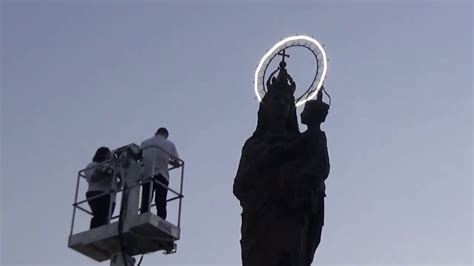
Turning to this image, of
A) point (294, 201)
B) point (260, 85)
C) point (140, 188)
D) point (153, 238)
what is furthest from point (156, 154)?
point (260, 85)

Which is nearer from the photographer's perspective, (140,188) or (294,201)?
(140,188)

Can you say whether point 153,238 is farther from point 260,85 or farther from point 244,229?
point 260,85

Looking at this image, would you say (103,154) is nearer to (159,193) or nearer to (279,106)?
(159,193)

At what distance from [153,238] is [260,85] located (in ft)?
23.2

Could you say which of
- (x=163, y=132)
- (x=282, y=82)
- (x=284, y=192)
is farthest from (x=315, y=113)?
(x=163, y=132)

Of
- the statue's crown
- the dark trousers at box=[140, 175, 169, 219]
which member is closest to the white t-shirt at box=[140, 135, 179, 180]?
the dark trousers at box=[140, 175, 169, 219]

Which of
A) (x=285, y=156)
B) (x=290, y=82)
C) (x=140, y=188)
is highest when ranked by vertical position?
(x=290, y=82)

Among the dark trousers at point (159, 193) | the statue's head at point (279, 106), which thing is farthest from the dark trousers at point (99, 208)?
the statue's head at point (279, 106)

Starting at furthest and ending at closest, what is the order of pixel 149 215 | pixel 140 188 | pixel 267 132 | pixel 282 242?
pixel 267 132, pixel 282 242, pixel 140 188, pixel 149 215

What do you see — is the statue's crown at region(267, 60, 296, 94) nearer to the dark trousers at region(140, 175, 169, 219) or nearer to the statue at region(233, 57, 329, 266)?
the statue at region(233, 57, 329, 266)

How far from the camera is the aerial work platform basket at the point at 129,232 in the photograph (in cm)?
1106

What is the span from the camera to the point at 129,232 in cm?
1105

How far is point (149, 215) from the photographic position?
10.9 meters

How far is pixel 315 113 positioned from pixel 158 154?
15.4ft
